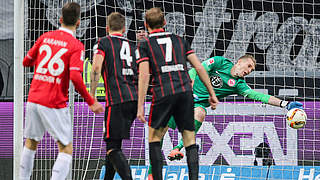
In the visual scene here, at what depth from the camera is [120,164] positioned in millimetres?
4363

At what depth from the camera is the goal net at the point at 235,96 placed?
282 inches

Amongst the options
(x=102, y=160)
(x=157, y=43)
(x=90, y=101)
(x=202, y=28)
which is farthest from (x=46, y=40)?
(x=202, y=28)

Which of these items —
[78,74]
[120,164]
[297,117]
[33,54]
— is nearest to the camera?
[78,74]

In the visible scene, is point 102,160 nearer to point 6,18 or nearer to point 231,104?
point 231,104

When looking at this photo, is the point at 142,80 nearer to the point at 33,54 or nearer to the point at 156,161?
the point at 156,161

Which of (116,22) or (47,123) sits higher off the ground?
(116,22)

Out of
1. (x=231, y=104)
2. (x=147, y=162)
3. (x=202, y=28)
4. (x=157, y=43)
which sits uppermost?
(x=202, y=28)

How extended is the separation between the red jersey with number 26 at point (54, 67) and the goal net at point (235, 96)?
5.93 ft

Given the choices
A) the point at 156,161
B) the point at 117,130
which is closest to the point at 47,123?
the point at 117,130

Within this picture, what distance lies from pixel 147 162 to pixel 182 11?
2.56m

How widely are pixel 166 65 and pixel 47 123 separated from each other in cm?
102

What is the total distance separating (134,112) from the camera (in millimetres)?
4559

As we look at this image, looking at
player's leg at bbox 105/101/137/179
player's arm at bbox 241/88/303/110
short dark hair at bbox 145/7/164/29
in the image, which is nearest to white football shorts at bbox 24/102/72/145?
player's leg at bbox 105/101/137/179

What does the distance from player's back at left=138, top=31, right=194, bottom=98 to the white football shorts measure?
0.75 meters
